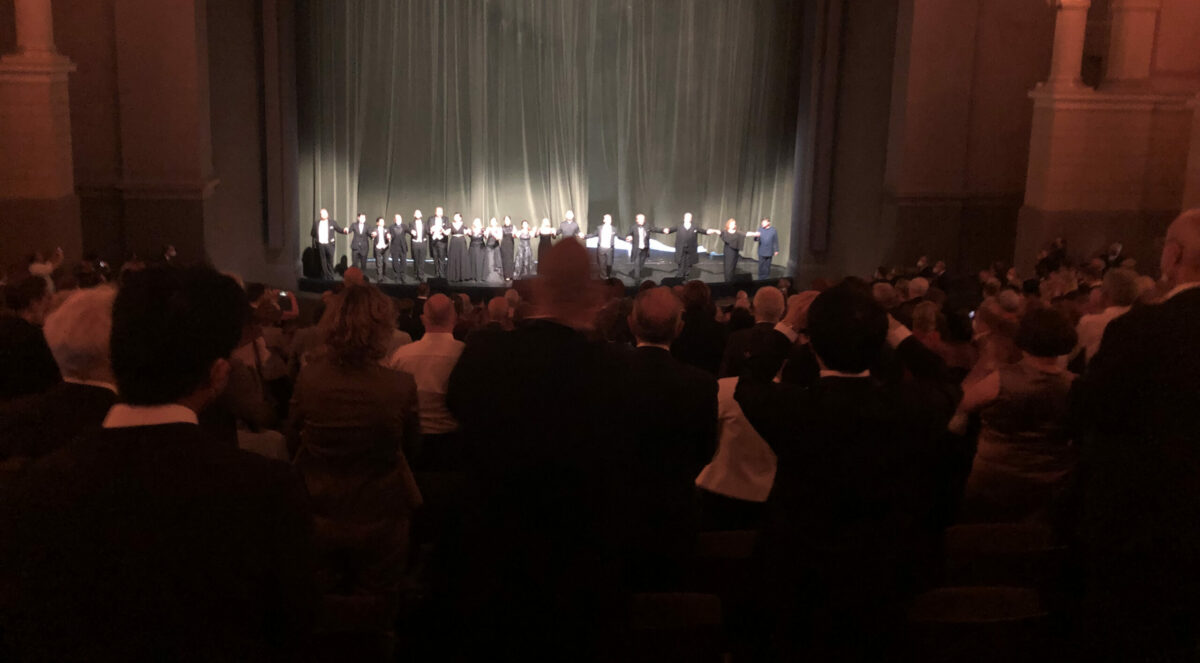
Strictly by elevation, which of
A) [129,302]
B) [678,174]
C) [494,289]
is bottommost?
[494,289]

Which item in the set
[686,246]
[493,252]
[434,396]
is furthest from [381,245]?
[434,396]

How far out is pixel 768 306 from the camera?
5.61 m

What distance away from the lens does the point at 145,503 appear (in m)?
1.77

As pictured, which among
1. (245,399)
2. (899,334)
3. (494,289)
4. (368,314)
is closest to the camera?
(368,314)

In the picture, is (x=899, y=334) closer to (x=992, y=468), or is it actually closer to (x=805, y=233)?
(x=992, y=468)

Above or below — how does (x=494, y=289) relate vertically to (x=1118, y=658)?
below

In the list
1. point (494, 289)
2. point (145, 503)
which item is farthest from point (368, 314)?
point (494, 289)

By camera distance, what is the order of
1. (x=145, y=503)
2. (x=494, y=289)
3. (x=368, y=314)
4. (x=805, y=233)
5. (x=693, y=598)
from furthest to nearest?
1. (x=805, y=233)
2. (x=494, y=289)
3. (x=368, y=314)
4. (x=693, y=598)
5. (x=145, y=503)

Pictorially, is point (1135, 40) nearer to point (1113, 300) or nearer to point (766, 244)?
point (766, 244)

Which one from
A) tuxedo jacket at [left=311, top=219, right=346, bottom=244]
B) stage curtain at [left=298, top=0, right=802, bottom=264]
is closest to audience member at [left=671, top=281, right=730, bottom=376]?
tuxedo jacket at [left=311, top=219, right=346, bottom=244]

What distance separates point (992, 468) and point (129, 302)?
261 centimetres

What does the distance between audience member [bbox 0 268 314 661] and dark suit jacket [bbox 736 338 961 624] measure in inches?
46.1

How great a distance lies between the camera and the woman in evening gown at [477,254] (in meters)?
15.1

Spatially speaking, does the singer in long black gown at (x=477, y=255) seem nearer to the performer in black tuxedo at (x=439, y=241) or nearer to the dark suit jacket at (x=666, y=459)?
the performer in black tuxedo at (x=439, y=241)
